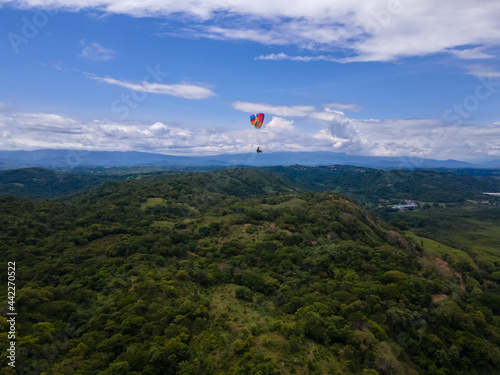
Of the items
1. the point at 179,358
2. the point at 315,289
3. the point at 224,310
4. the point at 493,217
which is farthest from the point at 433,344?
the point at 493,217

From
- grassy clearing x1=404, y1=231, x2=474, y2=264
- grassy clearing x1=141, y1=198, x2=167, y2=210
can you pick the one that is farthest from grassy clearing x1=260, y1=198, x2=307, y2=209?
grassy clearing x1=404, y1=231, x2=474, y2=264

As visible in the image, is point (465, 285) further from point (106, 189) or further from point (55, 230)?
point (106, 189)

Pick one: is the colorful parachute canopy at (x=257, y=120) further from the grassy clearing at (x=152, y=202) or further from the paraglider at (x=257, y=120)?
the grassy clearing at (x=152, y=202)

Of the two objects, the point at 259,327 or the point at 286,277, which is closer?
the point at 259,327

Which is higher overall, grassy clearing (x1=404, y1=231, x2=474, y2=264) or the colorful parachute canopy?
the colorful parachute canopy

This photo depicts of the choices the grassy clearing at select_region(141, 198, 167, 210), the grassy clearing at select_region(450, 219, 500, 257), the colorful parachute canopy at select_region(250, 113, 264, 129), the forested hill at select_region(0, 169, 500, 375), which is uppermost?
the colorful parachute canopy at select_region(250, 113, 264, 129)

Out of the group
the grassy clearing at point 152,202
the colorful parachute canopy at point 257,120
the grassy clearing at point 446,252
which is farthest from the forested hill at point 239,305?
the grassy clearing at point 152,202

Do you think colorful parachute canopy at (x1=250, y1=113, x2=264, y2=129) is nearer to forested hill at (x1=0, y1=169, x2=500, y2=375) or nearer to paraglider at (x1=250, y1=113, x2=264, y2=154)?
paraglider at (x1=250, y1=113, x2=264, y2=154)

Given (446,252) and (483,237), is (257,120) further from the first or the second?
(483,237)
